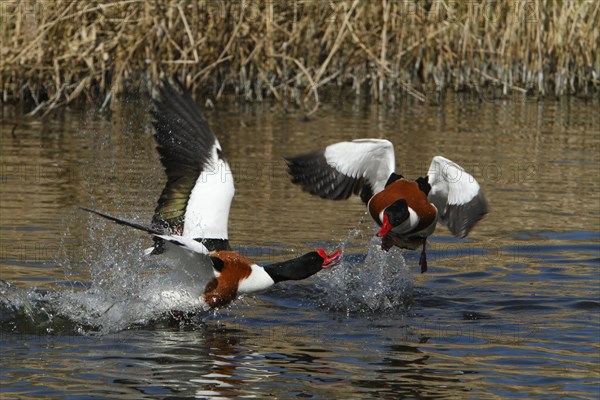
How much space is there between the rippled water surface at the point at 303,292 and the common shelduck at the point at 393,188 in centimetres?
42

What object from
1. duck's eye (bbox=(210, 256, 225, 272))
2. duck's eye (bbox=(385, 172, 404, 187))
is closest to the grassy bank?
duck's eye (bbox=(385, 172, 404, 187))

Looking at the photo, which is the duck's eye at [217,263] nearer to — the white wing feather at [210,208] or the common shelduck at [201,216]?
Answer: the common shelduck at [201,216]

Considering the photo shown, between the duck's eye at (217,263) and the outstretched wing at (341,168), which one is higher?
the outstretched wing at (341,168)

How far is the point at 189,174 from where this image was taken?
25.8 ft

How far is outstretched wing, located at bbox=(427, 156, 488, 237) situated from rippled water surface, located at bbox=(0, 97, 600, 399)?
499 millimetres

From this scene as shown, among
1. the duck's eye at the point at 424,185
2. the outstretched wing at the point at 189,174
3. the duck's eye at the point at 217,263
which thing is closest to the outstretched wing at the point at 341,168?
the duck's eye at the point at 424,185

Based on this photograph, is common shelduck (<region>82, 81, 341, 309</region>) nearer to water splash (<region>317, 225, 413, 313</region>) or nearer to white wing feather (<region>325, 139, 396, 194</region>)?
water splash (<region>317, 225, 413, 313</region>)

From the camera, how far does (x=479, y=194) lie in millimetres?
8219

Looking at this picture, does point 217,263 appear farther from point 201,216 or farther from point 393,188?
point 393,188

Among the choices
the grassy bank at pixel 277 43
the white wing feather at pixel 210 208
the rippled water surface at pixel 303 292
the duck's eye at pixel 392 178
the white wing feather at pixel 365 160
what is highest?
the grassy bank at pixel 277 43

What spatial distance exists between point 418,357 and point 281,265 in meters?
1.27

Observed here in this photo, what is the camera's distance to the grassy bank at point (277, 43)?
14.8m

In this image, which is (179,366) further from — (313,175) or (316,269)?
(313,175)

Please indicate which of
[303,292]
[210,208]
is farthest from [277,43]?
[210,208]
